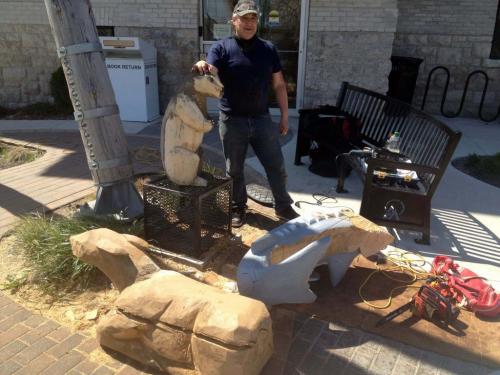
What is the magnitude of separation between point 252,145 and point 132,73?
495 cm

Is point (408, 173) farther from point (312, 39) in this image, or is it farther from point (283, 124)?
point (312, 39)

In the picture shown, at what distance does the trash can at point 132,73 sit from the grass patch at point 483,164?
18.5 feet

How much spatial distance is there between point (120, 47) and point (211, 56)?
4.94 metres

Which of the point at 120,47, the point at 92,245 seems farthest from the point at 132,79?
the point at 92,245

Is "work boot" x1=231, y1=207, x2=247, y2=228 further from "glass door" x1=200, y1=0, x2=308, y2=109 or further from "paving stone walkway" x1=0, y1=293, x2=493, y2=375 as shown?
"glass door" x1=200, y1=0, x2=308, y2=109

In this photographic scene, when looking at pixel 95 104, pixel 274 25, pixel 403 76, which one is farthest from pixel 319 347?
pixel 403 76

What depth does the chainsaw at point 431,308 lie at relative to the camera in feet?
9.79

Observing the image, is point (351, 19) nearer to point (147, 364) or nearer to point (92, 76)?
point (92, 76)

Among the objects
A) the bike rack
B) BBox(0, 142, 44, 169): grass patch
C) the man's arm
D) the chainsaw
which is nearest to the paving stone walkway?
the chainsaw

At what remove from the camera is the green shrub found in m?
9.21

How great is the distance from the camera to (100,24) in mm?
8898

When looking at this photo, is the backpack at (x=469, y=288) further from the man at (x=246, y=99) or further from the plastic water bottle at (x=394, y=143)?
the plastic water bottle at (x=394, y=143)

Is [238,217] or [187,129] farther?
[238,217]

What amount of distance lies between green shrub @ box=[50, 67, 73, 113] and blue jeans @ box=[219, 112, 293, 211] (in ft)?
20.6
